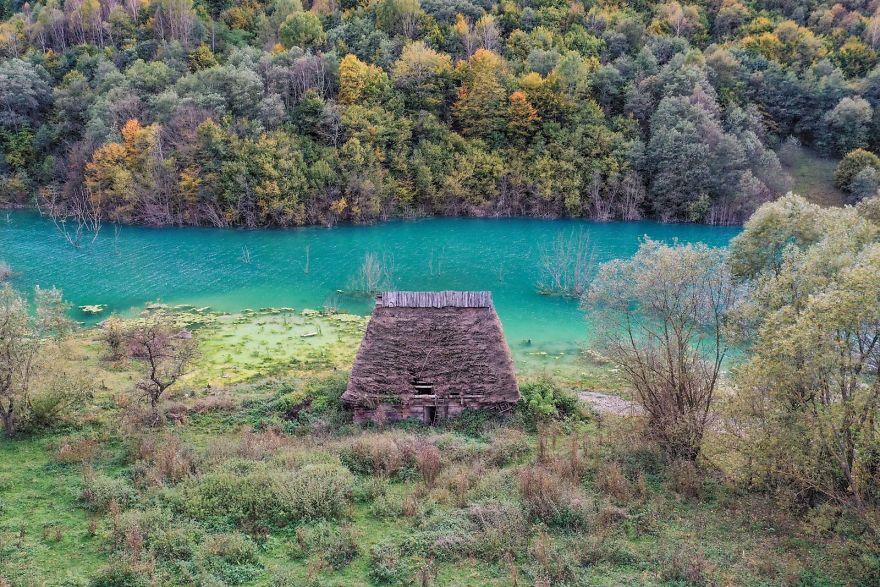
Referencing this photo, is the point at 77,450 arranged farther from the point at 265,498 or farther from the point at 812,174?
the point at 812,174

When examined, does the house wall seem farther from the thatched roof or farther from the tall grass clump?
the tall grass clump

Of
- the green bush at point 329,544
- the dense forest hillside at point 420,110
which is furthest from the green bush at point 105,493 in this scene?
the dense forest hillside at point 420,110

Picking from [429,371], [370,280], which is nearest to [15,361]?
[429,371]

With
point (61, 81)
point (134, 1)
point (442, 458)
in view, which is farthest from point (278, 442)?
point (134, 1)

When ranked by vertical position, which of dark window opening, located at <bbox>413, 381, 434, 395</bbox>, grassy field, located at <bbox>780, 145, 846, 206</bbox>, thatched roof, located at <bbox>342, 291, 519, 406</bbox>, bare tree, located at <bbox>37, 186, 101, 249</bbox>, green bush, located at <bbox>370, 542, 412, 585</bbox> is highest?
grassy field, located at <bbox>780, 145, 846, 206</bbox>

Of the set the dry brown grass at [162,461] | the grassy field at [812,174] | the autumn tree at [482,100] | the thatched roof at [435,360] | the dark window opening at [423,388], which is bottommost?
the dry brown grass at [162,461]

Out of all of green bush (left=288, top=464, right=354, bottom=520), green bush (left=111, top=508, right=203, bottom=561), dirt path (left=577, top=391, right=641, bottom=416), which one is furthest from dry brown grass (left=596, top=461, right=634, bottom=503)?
green bush (left=111, top=508, right=203, bottom=561)

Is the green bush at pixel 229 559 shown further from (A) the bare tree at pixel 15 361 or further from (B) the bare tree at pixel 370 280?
(B) the bare tree at pixel 370 280
